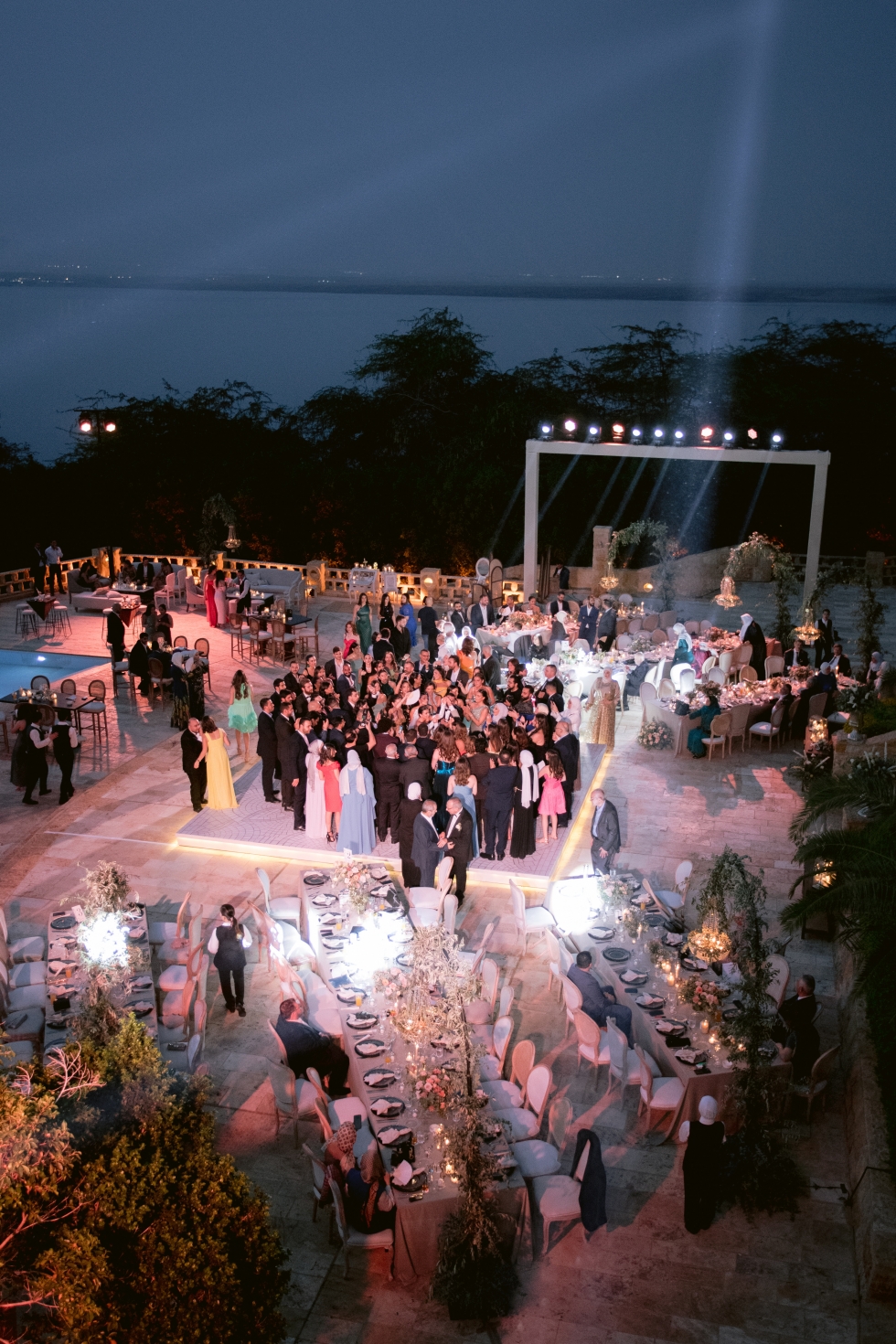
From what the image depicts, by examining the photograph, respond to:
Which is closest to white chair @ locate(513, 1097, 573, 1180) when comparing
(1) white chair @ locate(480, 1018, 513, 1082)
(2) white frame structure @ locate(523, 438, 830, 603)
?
(1) white chair @ locate(480, 1018, 513, 1082)

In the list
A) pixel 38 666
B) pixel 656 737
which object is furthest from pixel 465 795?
pixel 38 666

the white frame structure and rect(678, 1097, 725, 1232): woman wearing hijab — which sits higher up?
the white frame structure

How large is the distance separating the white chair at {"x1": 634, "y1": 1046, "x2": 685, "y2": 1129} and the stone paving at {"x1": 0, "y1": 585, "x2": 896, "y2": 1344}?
10.1 inches

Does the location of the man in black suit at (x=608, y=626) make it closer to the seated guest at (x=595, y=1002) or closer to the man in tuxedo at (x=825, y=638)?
the man in tuxedo at (x=825, y=638)

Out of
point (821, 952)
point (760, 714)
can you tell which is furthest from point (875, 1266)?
point (760, 714)

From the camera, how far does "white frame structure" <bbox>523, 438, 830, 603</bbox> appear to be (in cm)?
1956

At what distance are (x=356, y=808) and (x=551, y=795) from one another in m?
2.04

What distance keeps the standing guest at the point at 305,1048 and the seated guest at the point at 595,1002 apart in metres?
1.78

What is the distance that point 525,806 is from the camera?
37.6 feet

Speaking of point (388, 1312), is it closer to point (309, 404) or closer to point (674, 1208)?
point (674, 1208)

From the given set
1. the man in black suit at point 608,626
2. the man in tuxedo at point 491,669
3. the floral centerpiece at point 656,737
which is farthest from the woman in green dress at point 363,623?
the floral centerpiece at point 656,737

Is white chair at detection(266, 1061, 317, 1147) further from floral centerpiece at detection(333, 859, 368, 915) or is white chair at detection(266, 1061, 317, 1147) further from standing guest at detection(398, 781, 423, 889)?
standing guest at detection(398, 781, 423, 889)

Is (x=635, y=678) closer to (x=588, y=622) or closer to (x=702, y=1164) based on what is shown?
(x=588, y=622)

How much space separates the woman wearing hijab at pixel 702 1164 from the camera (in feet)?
22.4
